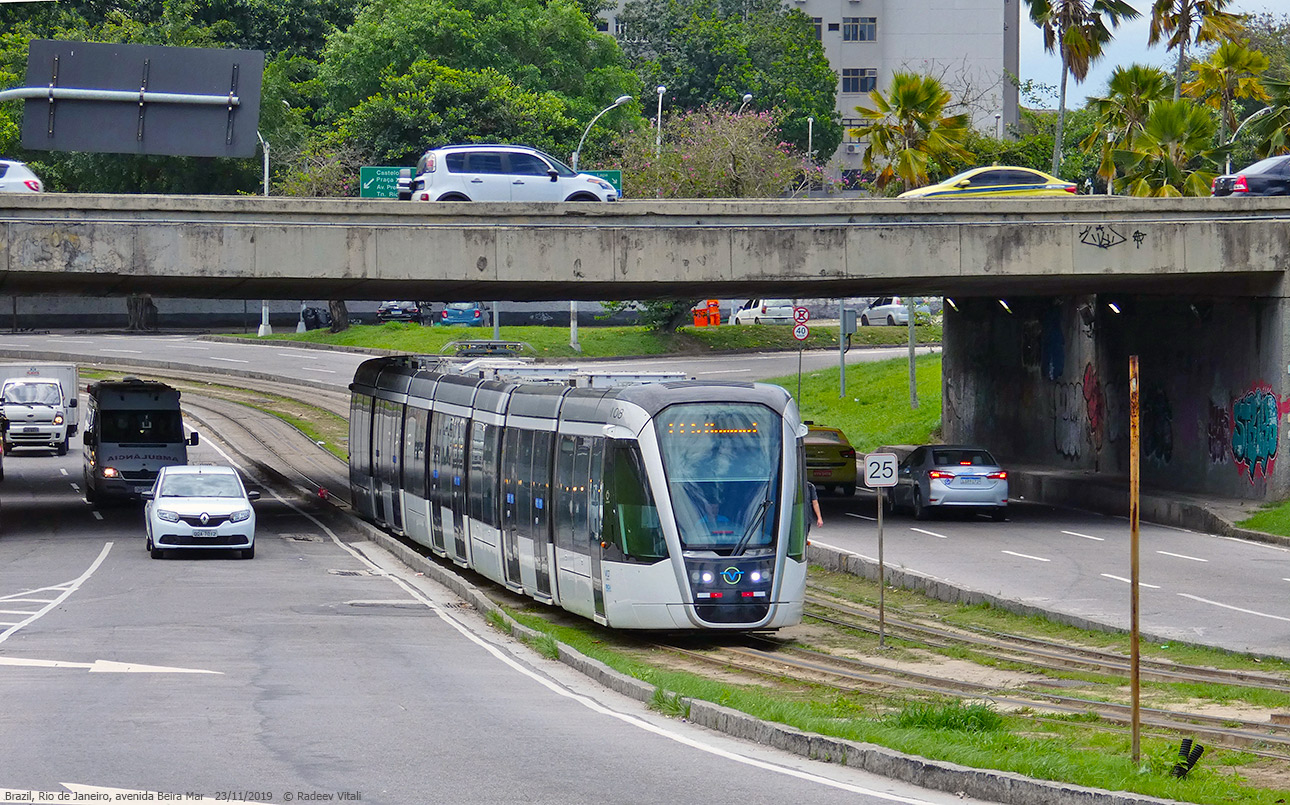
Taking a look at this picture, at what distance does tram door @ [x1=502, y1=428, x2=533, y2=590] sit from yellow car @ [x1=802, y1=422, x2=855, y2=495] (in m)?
16.4

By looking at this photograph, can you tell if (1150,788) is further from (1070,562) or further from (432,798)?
(1070,562)

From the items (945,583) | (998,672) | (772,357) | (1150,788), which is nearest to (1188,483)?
(945,583)

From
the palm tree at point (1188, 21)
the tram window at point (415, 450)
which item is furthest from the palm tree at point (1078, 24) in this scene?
the tram window at point (415, 450)

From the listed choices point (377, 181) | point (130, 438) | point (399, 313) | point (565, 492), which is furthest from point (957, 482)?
point (399, 313)

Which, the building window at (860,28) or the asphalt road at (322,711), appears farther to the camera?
the building window at (860,28)

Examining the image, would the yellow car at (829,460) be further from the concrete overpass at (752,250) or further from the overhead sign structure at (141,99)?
the overhead sign structure at (141,99)

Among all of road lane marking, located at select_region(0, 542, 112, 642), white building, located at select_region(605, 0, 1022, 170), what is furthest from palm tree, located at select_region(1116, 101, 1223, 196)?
white building, located at select_region(605, 0, 1022, 170)

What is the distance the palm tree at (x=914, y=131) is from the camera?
155 feet

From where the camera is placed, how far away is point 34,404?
4847cm

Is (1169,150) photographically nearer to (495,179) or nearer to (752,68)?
(495,179)

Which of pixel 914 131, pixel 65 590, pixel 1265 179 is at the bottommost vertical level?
pixel 65 590

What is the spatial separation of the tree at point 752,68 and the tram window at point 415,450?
76.4 m

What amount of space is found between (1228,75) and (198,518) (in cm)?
4105

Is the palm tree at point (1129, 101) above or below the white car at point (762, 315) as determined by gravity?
above
